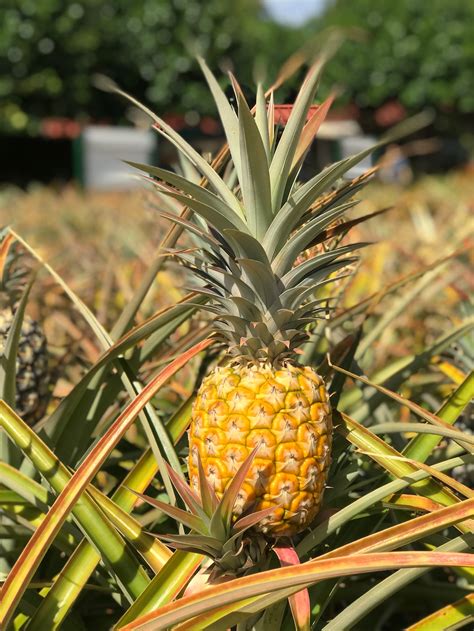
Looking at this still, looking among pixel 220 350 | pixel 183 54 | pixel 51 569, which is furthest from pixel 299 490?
pixel 183 54

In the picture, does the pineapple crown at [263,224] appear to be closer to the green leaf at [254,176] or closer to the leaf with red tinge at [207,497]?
the green leaf at [254,176]

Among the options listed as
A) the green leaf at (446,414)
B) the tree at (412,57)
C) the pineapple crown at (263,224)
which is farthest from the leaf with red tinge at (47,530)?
the tree at (412,57)

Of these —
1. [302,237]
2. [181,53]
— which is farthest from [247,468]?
[181,53]

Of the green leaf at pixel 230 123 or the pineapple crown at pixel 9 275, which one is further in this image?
the pineapple crown at pixel 9 275

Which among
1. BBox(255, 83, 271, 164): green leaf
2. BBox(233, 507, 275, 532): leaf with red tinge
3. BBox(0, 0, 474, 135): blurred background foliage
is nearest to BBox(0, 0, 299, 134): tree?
BBox(0, 0, 474, 135): blurred background foliage

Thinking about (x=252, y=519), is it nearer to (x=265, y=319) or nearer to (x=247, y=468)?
(x=247, y=468)

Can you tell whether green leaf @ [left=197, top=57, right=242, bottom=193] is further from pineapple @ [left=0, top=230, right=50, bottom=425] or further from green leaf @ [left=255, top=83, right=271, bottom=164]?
pineapple @ [left=0, top=230, right=50, bottom=425]
